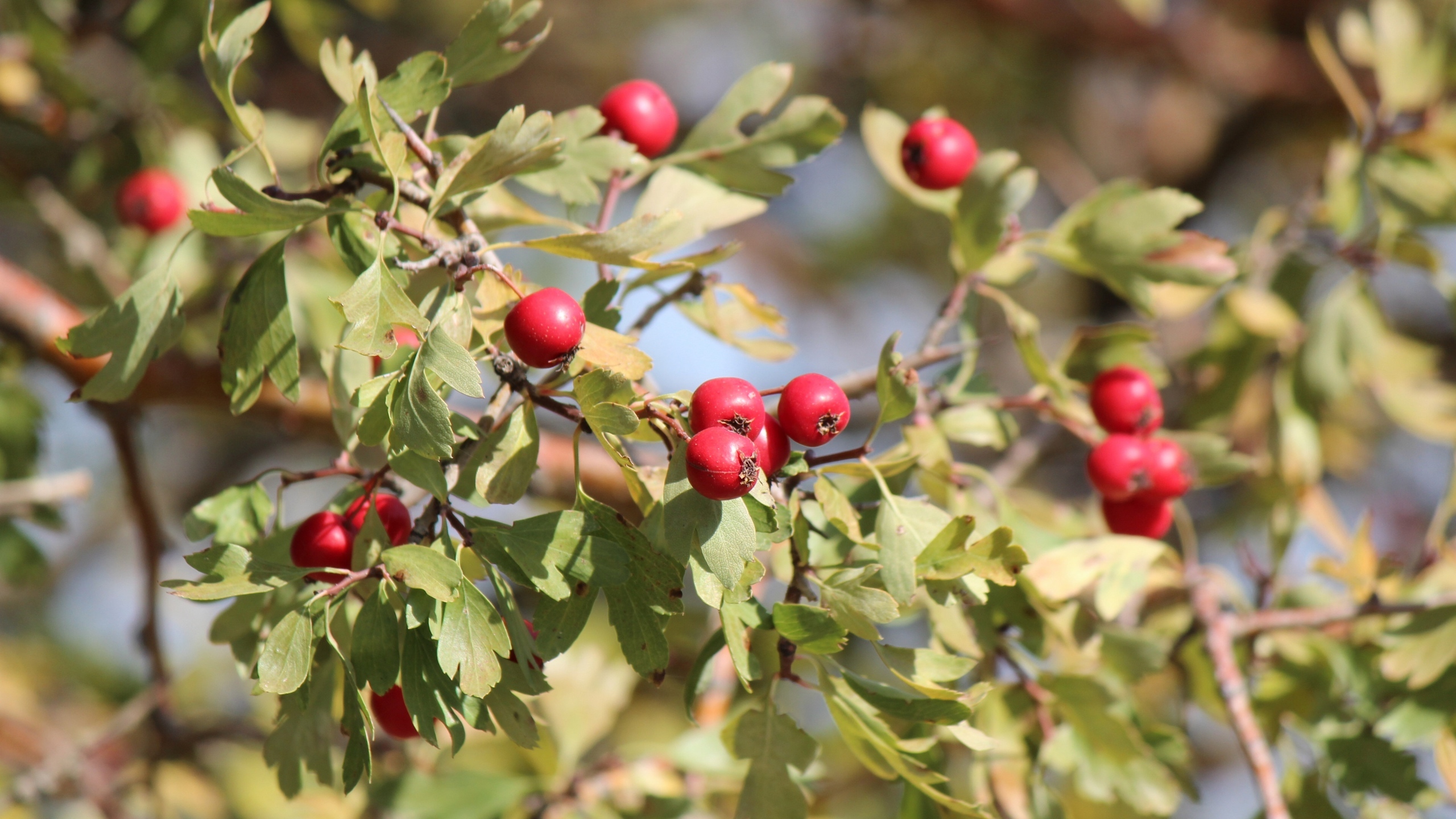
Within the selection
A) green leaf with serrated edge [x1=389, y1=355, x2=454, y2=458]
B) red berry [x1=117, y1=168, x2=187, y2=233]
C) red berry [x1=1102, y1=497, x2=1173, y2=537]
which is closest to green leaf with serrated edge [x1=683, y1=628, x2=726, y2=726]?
green leaf with serrated edge [x1=389, y1=355, x2=454, y2=458]

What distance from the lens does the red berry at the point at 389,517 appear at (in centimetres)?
122

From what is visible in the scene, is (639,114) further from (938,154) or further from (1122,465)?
(1122,465)

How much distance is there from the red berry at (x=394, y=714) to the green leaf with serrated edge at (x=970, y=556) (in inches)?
26.1

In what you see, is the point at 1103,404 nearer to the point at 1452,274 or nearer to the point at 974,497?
the point at 974,497

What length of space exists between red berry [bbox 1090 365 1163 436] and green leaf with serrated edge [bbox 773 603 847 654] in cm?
76

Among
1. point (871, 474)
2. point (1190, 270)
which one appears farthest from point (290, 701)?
point (1190, 270)

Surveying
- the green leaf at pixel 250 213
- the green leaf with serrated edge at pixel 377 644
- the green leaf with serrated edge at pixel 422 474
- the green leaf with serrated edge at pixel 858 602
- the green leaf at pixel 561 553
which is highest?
the green leaf at pixel 250 213

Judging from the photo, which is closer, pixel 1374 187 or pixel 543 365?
pixel 543 365

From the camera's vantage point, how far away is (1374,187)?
6.66ft

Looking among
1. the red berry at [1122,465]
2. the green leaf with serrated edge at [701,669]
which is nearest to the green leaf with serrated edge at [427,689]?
the green leaf with serrated edge at [701,669]

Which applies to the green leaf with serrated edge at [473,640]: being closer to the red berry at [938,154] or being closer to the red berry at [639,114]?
the red berry at [639,114]

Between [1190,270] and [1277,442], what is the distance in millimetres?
790

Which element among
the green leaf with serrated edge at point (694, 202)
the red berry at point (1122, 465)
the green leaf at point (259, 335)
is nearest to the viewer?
the green leaf at point (259, 335)

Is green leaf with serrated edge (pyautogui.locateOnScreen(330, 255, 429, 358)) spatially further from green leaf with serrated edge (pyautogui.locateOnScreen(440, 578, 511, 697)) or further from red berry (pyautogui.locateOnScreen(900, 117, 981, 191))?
red berry (pyautogui.locateOnScreen(900, 117, 981, 191))
